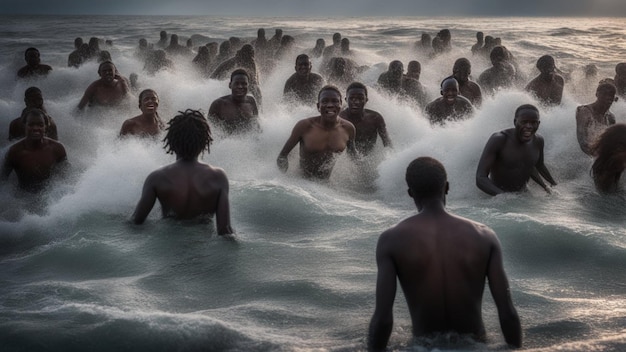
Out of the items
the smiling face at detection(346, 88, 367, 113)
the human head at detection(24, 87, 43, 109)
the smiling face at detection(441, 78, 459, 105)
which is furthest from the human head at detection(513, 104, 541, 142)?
the human head at detection(24, 87, 43, 109)

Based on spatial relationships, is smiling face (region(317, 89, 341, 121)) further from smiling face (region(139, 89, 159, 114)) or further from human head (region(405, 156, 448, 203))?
human head (region(405, 156, 448, 203))

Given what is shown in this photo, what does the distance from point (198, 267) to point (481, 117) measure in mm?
5183

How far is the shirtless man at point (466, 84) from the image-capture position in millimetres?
10039

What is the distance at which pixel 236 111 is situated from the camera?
28.4 ft

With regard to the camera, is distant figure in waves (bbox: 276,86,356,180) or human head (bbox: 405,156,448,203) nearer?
human head (bbox: 405,156,448,203)

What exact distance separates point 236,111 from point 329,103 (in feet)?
5.72

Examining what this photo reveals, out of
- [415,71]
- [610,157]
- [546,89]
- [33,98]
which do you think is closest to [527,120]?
[610,157]

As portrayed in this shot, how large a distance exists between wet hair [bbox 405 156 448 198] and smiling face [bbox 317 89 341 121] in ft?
13.4

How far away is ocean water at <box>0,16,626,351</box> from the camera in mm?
3826

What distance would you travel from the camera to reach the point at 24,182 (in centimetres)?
712

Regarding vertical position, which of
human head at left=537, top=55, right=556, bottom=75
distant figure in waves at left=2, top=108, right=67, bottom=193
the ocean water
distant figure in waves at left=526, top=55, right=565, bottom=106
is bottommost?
the ocean water

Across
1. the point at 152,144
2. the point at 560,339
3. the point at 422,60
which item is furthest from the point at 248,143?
the point at 422,60

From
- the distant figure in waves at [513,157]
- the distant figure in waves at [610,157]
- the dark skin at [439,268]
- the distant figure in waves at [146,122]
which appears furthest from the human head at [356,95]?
the dark skin at [439,268]

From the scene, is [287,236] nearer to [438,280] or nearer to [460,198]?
[460,198]
